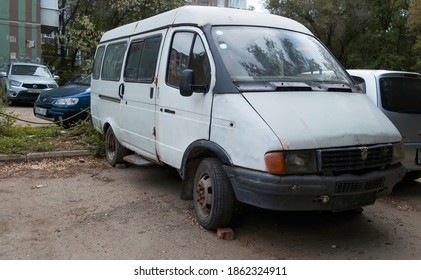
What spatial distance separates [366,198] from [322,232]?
2.48ft

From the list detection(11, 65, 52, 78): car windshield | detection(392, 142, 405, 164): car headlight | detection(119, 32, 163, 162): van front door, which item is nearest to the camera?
detection(392, 142, 405, 164): car headlight

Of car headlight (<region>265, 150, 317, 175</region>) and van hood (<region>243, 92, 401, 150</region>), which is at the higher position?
van hood (<region>243, 92, 401, 150</region>)

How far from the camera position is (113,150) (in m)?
7.34

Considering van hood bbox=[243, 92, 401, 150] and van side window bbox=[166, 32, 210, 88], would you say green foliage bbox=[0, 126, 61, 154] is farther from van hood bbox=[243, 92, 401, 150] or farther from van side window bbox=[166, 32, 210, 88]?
van hood bbox=[243, 92, 401, 150]

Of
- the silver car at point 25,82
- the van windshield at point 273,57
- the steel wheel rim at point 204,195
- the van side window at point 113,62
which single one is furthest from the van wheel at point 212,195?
the silver car at point 25,82

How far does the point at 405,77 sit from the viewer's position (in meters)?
5.95

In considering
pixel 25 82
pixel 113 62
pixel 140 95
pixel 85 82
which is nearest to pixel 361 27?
pixel 25 82

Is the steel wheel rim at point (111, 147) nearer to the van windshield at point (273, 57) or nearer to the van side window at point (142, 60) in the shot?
the van side window at point (142, 60)

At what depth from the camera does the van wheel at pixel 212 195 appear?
4.14 m

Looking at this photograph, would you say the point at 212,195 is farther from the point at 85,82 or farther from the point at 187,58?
the point at 85,82

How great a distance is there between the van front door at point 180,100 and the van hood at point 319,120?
64 cm

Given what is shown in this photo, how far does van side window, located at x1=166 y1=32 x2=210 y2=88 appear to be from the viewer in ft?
15.0

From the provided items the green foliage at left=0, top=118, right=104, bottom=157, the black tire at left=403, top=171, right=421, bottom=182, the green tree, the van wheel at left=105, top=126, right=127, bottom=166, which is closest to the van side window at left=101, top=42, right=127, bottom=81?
the van wheel at left=105, top=126, right=127, bottom=166

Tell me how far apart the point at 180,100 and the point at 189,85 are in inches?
19.7
